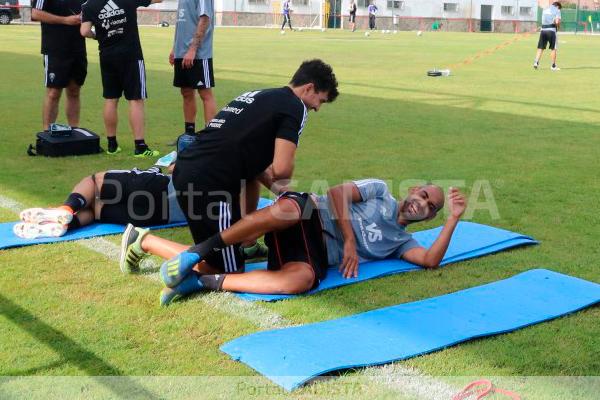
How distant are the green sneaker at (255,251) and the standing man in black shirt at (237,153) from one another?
461 millimetres

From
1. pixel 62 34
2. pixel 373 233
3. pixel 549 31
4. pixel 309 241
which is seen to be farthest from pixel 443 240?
pixel 549 31

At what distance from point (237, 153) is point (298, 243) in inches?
22.8

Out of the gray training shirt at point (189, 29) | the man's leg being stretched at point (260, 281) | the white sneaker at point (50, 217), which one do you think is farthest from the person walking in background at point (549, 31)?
the man's leg being stretched at point (260, 281)

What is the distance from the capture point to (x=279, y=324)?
354 centimetres

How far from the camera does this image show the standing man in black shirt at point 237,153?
4027 mm

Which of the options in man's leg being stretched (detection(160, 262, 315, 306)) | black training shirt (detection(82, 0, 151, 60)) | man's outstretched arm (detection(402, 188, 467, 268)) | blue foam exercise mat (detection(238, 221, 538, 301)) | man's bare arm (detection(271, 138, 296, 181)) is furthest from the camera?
black training shirt (detection(82, 0, 151, 60))

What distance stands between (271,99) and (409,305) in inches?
51.1

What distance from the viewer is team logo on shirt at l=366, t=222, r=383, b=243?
446cm

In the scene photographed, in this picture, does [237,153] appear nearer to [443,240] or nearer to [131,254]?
[131,254]

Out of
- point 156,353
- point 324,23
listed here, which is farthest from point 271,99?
point 324,23

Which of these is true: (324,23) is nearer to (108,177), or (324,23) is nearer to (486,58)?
(486,58)

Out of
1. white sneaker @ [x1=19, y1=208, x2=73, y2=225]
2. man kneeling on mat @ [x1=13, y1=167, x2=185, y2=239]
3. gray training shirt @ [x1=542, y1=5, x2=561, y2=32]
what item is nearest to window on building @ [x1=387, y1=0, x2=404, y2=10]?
gray training shirt @ [x1=542, y1=5, x2=561, y2=32]

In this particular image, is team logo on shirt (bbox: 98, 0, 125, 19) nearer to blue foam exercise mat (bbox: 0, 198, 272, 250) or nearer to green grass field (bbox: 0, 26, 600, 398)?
green grass field (bbox: 0, 26, 600, 398)

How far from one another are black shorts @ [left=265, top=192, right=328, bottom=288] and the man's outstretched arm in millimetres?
618
